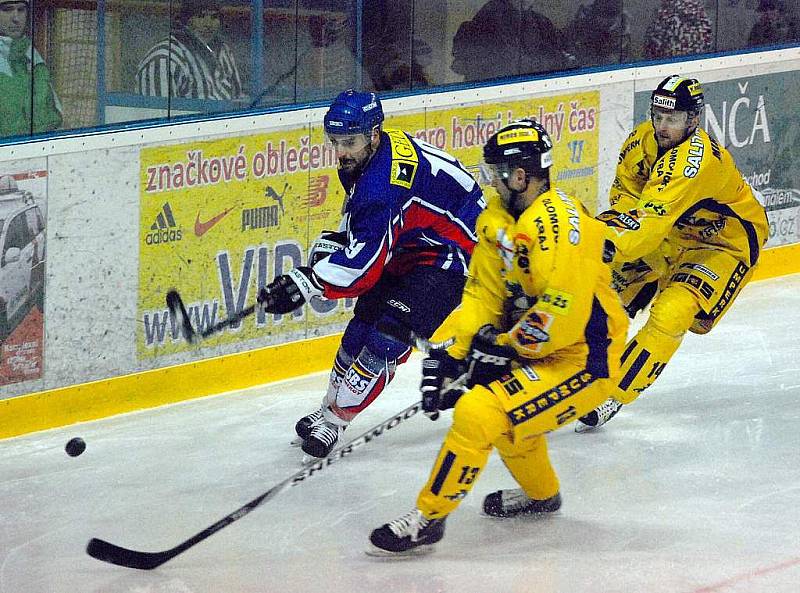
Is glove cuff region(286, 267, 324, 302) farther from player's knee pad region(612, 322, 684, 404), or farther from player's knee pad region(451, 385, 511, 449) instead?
player's knee pad region(612, 322, 684, 404)

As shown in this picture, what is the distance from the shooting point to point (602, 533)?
416cm

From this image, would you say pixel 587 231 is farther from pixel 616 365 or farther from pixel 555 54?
pixel 555 54

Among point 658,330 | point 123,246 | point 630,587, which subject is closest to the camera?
point 630,587

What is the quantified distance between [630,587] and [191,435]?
2.06 metres

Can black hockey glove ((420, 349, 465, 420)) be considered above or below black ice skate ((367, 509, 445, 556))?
above

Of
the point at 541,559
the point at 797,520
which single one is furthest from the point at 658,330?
the point at 541,559

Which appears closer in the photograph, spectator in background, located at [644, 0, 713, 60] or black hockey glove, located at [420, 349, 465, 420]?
black hockey glove, located at [420, 349, 465, 420]

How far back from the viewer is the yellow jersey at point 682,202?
479 centimetres

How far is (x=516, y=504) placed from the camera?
428 centimetres

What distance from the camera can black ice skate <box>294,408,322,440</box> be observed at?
16.4ft

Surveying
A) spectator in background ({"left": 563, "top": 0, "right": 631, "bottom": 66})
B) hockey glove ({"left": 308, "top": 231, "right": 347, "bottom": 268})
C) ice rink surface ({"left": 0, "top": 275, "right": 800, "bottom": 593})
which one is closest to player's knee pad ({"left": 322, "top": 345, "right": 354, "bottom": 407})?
ice rink surface ({"left": 0, "top": 275, "right": 800, "bottom": 593})

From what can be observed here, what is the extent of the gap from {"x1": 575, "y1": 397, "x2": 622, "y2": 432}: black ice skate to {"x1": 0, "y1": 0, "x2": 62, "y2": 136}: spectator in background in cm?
219

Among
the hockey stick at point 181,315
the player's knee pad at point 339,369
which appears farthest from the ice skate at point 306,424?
the hockey stick at point 181,315

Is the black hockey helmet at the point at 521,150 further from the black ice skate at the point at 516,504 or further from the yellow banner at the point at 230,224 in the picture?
the yellow banner at the point at 230,224
